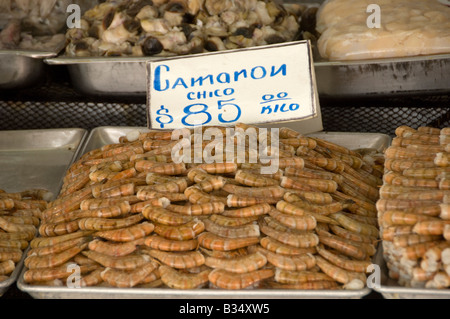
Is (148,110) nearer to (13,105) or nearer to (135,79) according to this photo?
(135,79)

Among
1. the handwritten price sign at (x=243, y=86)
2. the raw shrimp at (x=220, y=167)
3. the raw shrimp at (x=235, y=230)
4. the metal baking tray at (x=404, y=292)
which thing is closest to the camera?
the metal baking tray at (x=404, y=292)

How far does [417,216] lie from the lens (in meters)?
1.70

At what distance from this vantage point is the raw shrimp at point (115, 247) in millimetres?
1821

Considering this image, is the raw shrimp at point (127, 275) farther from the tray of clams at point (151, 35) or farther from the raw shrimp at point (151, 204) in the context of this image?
the tray of clams at point (151, 35)

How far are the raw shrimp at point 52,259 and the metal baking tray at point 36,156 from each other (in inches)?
26.8

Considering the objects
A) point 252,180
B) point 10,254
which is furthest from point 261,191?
point 10,254

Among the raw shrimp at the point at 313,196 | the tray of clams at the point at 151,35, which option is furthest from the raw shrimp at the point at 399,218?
the tray of clams at the point at 151,35

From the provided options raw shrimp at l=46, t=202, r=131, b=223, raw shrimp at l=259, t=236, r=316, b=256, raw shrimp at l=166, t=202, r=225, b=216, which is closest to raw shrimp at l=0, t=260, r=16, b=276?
raw shrimp at l=46, t=202, r=131, b=223

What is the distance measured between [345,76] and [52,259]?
1566 millimetres

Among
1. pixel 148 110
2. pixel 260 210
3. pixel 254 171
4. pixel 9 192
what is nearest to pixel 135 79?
pixel 148 110

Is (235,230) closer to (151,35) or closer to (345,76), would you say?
(345,76)

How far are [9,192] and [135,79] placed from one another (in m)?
0.78

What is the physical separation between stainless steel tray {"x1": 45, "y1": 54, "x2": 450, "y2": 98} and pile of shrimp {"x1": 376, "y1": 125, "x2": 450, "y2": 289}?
64 centimetres

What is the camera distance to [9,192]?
Result: 2531 millimetres
